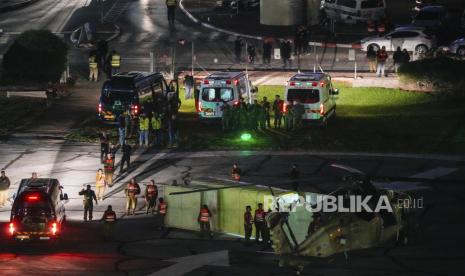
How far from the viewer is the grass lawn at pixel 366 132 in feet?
141

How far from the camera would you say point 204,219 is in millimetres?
32156

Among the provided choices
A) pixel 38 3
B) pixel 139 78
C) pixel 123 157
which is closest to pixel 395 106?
pixel 139 78

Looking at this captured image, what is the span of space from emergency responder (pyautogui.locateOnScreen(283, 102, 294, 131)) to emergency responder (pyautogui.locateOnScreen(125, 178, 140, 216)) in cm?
1206

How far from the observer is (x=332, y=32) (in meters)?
66.9

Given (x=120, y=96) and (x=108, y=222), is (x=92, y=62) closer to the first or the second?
(x=120, y=96)

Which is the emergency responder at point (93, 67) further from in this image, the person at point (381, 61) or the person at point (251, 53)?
the person at point (381, 61)

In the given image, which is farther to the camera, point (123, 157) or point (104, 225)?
point (123, 157)

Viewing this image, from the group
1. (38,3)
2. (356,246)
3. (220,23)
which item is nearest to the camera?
(356,246)

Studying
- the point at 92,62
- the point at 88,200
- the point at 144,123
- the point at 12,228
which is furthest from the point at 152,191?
the point at 92,62

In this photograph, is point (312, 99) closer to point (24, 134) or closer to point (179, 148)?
point (179, 148)

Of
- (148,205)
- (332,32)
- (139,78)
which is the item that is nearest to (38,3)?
(332,32)

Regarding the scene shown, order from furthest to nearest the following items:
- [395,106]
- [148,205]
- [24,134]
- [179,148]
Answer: [395,106] < [24,134] < [179,148] < [148,205]

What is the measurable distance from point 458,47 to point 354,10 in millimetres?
11017

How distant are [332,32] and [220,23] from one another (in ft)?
27.7
